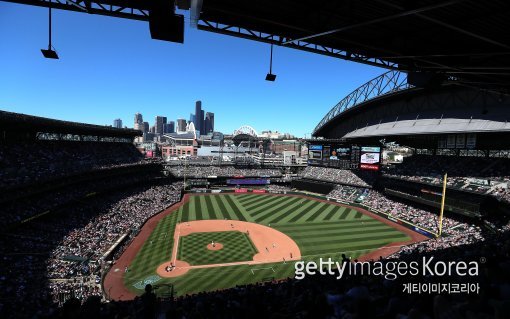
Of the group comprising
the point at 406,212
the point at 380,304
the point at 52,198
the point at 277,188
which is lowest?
the point at 277,188

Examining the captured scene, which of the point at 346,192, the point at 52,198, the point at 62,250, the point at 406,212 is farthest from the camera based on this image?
the point at 346,192

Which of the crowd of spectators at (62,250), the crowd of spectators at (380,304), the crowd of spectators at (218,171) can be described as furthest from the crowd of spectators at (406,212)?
the crowd of spectators at (62,250)

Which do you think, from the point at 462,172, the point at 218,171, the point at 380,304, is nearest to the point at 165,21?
the point at 380,304

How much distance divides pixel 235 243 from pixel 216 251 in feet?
10.4

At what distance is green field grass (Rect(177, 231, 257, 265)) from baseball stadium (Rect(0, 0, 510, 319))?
27 centimetres

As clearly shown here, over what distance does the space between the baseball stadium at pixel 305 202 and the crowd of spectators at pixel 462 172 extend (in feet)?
1.04

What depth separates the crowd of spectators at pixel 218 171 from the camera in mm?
66887

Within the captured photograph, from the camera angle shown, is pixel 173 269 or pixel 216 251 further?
pixel 216 251

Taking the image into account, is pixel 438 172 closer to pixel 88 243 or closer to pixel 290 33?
pixel 290 33

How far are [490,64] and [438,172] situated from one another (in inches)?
1522

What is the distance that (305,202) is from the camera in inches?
2183

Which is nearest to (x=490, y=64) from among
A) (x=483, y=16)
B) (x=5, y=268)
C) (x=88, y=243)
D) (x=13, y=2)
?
(x=483, y=16)

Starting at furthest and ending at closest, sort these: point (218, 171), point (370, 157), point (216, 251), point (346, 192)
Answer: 1. point (218, 171)
2. point (346, 192)
3. point (370, 157)
4. point (216, 251)

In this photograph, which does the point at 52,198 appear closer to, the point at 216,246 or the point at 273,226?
the point at 216,246
